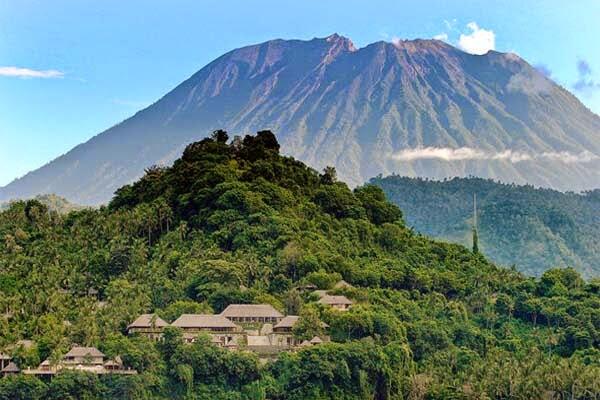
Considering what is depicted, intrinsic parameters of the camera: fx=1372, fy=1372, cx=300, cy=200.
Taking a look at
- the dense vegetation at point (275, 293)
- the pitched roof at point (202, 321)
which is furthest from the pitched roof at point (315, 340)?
the pitched roof at point (202, 321)

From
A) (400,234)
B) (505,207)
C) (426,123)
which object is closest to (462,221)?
(505,207)

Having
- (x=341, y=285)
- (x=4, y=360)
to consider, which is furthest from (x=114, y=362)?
(x=341, y=285)

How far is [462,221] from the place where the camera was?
134500 mm

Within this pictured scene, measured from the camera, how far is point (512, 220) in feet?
430

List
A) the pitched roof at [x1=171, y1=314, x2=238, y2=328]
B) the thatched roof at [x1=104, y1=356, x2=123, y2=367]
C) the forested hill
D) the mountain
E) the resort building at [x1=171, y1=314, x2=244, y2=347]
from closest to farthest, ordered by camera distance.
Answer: the thatched roof at [x1=104, y1=356, x2=123, y2=367] → the resort building at [x1=171, y1=314, x2=244, y2=347] → the pitched roof at [x1=171, y1=314, x2=238, y2=328] → the forested hill → the mountain

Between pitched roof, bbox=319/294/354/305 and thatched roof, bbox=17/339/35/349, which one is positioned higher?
pitched roof, bbox=319/294/354/305

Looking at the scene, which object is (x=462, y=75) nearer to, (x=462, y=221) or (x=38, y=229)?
(x=462, y=221)

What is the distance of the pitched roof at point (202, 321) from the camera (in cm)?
5866

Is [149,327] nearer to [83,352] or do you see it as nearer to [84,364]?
[83,352]

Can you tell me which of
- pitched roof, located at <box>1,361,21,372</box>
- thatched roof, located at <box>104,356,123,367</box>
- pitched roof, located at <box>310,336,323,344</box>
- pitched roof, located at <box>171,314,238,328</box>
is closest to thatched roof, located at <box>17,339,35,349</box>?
pitched roof, located at <box>1,361,21,372</box>

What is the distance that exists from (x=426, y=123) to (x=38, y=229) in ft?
357

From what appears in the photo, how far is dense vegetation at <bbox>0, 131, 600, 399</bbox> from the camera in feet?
184

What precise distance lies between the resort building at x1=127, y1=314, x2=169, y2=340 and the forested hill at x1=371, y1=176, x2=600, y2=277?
68805 mm

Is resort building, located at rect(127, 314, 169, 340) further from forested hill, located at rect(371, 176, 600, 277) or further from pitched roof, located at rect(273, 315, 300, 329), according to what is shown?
forested hill, located at rect(371, 176, 600, 277)
